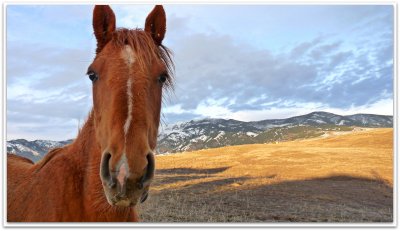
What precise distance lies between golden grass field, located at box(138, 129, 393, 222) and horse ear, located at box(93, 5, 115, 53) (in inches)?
109

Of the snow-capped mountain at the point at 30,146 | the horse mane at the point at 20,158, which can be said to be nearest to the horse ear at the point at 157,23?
the horse mane at the point at 20,158

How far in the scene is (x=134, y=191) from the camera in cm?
170

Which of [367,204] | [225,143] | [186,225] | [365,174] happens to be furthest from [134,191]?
[225,143]

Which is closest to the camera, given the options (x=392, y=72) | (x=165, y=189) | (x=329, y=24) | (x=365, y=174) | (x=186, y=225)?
(x=186, y=225)

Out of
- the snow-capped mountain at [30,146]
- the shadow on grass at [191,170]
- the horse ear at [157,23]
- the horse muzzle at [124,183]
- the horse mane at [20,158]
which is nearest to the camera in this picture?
the horse muzzle at [124,183]

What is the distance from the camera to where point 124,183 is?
1.66 meters

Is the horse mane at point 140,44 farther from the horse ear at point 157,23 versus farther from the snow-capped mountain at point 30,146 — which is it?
the snow-capped mountain at point 30,146

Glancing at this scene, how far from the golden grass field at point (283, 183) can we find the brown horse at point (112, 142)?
7.95ft

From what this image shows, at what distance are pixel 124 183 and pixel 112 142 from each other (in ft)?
0.70

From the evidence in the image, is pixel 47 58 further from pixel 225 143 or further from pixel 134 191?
pixel 225 143

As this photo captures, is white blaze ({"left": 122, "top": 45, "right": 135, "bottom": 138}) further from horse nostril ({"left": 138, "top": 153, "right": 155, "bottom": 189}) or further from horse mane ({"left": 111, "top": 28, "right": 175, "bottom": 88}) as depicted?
horse nostril ({"left": 138, "top": 153, "right": 155, "bottom": 189})

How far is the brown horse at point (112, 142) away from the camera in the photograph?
171 centimetres

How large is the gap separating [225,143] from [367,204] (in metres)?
4.79

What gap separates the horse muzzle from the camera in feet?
5.45
